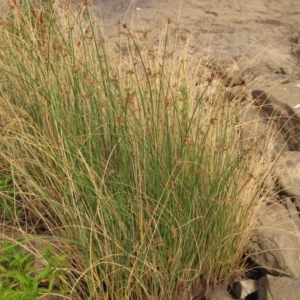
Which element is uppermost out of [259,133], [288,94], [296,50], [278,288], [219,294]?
[296,50]

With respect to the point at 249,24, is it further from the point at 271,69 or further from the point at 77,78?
the point at 77,78

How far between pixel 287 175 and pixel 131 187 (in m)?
1.22

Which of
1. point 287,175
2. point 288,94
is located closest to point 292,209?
point 287,175

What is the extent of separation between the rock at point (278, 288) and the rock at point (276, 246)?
88 millimetres

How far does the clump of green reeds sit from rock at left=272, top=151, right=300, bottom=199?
1.28 ft

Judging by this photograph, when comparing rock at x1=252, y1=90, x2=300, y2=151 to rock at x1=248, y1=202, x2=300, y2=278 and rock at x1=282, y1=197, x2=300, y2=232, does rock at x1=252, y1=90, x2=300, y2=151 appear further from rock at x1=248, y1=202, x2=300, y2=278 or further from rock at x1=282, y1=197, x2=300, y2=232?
rock at x1=248, y1=202, x2=300, y2=278

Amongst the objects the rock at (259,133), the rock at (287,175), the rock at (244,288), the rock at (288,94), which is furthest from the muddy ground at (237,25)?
the rock at (244,288)

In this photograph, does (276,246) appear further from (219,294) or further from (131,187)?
(131,187)

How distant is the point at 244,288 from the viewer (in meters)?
3.02

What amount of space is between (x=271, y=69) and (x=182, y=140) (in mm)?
2155

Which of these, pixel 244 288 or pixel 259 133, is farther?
pixel 259 133

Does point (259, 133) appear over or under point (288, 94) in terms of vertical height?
under

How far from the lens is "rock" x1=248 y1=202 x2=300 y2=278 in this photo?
307 centimetres

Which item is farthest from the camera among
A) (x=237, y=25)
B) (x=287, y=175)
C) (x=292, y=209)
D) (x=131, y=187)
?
(x=237, y=25)
